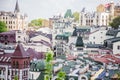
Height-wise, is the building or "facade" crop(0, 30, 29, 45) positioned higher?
"facade" crop(0, 30, 29, 45)

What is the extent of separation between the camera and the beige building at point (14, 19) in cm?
11196

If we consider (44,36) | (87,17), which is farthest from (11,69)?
(87,17)

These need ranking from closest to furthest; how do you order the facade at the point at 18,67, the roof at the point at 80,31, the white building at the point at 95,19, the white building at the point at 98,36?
the facade at the point at 18,67 < the white building at the point at 98,36 < the roof at the point at 80,31 < the white building at the point at 95,19

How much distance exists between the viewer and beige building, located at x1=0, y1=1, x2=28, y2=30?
11196 centimetres

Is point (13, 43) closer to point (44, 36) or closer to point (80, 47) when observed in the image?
point (44, 36)

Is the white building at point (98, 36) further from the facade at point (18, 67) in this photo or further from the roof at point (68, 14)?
the roof at point (68, 14)

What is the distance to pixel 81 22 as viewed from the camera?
4230 inches

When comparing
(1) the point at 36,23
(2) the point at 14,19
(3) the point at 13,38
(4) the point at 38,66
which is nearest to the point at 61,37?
(3) the point at 13,38

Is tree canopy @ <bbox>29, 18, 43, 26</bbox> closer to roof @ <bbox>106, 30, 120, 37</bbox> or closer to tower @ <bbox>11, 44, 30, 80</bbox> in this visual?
roof @ <bbox>106, 30, 120, 37</bbox>

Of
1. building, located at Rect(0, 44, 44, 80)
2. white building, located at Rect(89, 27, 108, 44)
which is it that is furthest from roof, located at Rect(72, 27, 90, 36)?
building, located at Rect(0, 44, 44, 80)

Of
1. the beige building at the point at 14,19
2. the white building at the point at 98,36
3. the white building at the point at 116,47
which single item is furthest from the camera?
the beige building at the point at 14,19

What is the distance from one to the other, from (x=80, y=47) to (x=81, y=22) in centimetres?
4267

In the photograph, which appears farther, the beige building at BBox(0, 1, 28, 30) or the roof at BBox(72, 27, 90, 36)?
the beige building at BBox(0, 1, 28, 30)

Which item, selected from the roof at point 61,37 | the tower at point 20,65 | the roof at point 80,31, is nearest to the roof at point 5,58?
the tower at point 20,65
